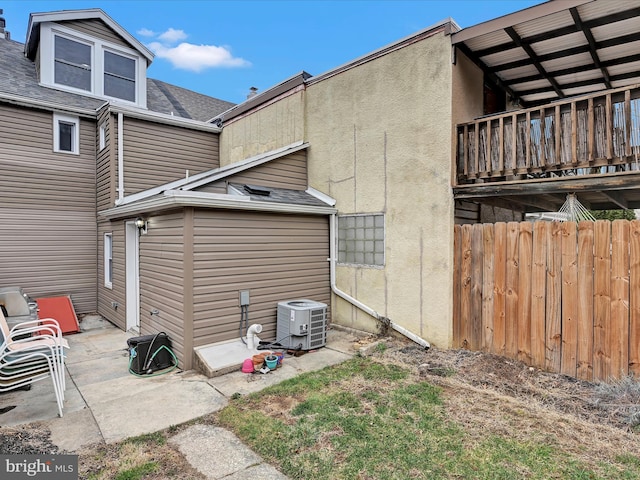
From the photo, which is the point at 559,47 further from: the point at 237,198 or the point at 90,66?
the point at 90,66

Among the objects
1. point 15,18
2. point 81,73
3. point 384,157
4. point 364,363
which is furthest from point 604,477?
point 15,18

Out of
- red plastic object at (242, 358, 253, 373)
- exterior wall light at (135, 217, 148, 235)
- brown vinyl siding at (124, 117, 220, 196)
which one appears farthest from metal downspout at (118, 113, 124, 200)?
red plastic object at (242, 358, 253, 373)

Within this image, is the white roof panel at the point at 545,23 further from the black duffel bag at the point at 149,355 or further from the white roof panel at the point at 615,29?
the black duffel bag at the point at 149,355

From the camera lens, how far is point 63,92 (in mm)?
9266

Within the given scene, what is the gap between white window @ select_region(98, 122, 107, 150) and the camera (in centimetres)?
851

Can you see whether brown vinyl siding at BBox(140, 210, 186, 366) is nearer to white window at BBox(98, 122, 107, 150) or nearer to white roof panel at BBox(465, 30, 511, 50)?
white window at BBox(98, 122, 107, 150)

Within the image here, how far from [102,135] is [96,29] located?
3.65 metres

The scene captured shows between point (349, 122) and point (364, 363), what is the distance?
15.0 ft

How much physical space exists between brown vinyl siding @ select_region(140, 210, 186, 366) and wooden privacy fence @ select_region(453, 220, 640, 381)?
4375 millimetres

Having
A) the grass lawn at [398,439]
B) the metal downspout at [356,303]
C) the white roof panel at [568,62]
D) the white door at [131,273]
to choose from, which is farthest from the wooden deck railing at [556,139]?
the white door at [131,273]

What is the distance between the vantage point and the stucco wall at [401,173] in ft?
18.3

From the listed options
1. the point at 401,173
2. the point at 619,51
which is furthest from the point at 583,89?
the point at 401,173

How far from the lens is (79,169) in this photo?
8938 mm

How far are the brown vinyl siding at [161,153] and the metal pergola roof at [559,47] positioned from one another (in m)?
7.16
